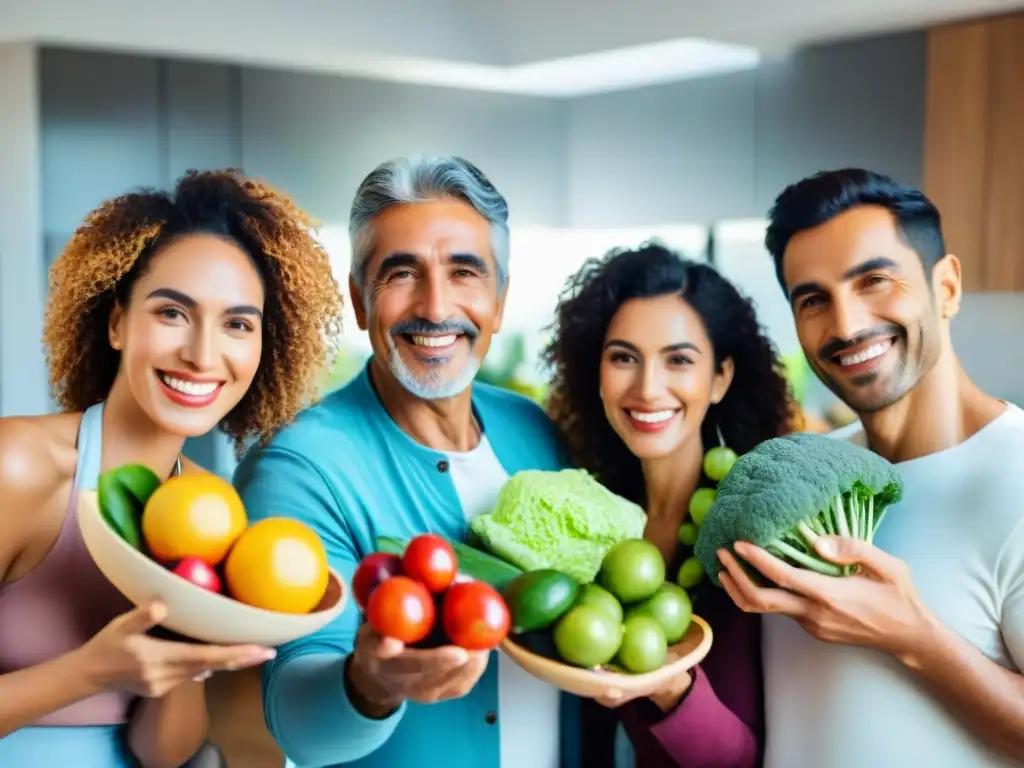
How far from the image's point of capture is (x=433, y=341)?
5.08ft

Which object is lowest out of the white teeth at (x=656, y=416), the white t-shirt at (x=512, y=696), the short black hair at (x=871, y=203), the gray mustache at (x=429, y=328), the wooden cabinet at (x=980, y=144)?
the white t-shirt at (x=512, y=696)

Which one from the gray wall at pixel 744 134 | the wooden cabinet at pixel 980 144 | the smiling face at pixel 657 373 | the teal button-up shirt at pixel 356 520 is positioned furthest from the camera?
the gray wall at pixel 744 134

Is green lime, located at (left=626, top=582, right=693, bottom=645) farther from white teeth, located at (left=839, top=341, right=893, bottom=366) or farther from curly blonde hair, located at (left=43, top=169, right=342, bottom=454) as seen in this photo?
curly blonde hair, located at (left=43, top=169, right=342, bottom=454)

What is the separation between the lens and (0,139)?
271 centimetres

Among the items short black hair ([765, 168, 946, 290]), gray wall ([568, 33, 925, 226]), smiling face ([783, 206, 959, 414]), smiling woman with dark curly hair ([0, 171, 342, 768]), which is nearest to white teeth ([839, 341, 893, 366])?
smiling face ([783, 206, 959, 414])

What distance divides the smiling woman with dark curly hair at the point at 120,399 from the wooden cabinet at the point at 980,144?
175 cm

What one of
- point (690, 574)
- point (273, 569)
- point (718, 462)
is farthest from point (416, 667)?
point (718, 462)

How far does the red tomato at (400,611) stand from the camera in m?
1.19

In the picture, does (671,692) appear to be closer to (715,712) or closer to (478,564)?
(715,712)

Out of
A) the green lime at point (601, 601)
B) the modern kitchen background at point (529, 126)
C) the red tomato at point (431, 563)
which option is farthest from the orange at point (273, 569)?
the modern kitchen background at point (529, 126)

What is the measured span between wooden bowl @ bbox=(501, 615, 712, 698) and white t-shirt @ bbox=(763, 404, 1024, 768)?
0.18 meters

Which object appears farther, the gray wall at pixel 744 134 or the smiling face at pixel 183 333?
the gray wall at pixel 744 134

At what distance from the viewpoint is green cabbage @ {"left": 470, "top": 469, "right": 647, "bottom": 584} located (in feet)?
4.82

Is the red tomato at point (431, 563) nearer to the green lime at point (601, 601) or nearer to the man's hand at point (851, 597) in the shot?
the green lime at point (601, 601)
